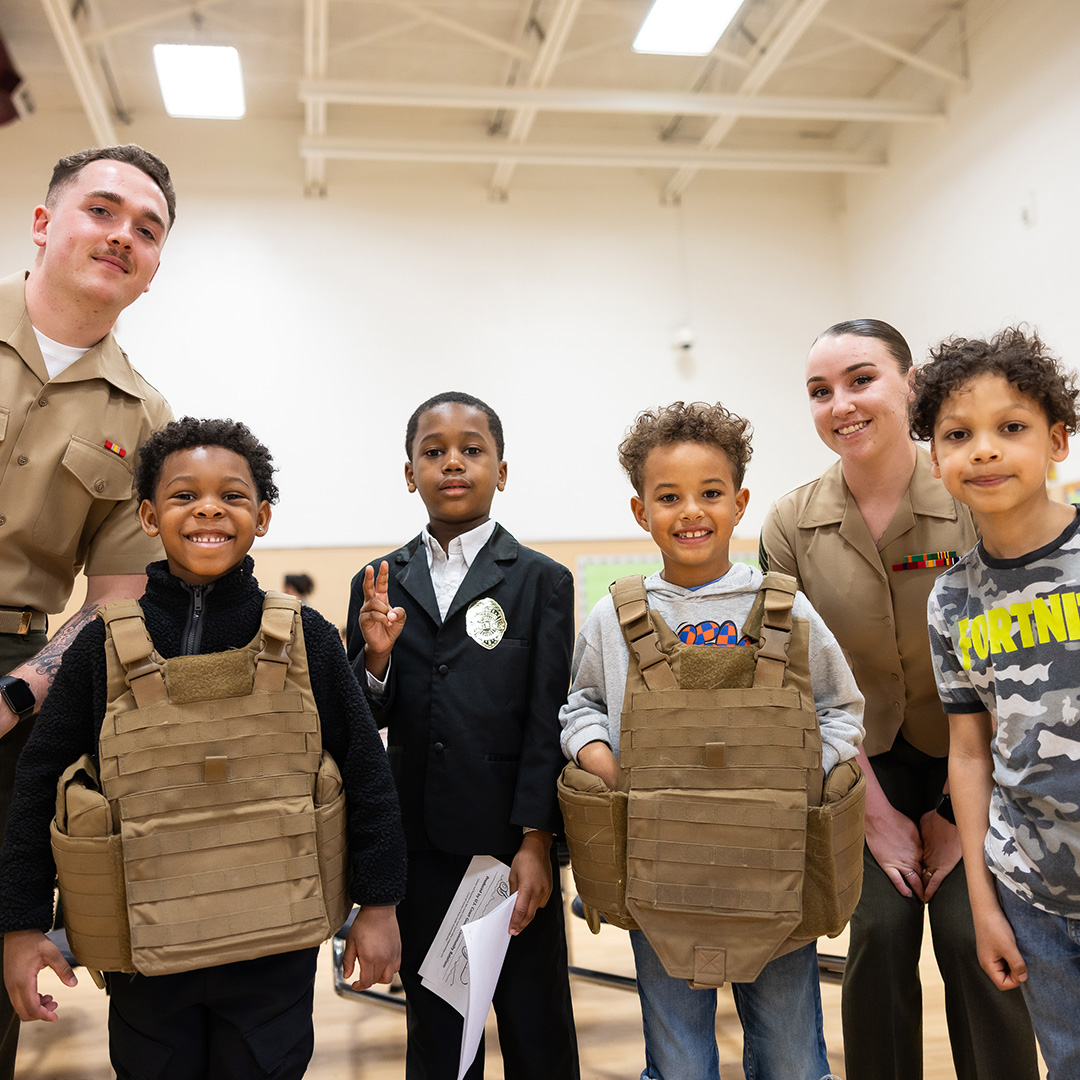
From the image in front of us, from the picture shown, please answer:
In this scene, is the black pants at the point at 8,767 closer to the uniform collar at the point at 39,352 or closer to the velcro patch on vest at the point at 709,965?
the uniform collar at the point at 39,352

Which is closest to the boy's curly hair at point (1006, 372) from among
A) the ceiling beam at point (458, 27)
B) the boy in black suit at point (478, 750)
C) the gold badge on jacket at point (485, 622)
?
the boy in black suit at point (478, 750)

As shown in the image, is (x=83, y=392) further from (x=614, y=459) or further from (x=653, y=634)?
(x=614, y=459)

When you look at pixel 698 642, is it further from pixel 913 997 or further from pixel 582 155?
pixel 582 155

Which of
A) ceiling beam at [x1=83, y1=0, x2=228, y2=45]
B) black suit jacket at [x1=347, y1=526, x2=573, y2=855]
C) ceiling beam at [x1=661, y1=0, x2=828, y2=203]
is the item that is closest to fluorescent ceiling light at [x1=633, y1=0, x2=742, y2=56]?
ceiling beam at [x1=661, y1=0, x2=828, y2=203]

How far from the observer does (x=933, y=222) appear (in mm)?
6547

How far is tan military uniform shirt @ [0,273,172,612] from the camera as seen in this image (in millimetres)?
1960

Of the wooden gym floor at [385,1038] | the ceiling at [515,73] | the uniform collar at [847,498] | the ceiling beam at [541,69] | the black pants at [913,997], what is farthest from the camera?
the ceiling at [515,73]

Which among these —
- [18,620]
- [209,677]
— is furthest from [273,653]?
[18,620]

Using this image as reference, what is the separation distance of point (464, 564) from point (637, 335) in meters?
5.60

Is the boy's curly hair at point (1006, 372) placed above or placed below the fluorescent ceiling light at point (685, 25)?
below

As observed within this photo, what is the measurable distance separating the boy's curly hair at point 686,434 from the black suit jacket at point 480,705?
0.31 m

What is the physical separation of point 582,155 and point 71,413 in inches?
221

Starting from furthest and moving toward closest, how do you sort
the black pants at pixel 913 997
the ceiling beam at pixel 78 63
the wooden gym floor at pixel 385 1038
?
the ceiling beam at pixel 78 63 < the wooden gym floor at pixel 385 1038 < the black pants at pixel 913 997

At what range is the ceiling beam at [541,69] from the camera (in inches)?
211
